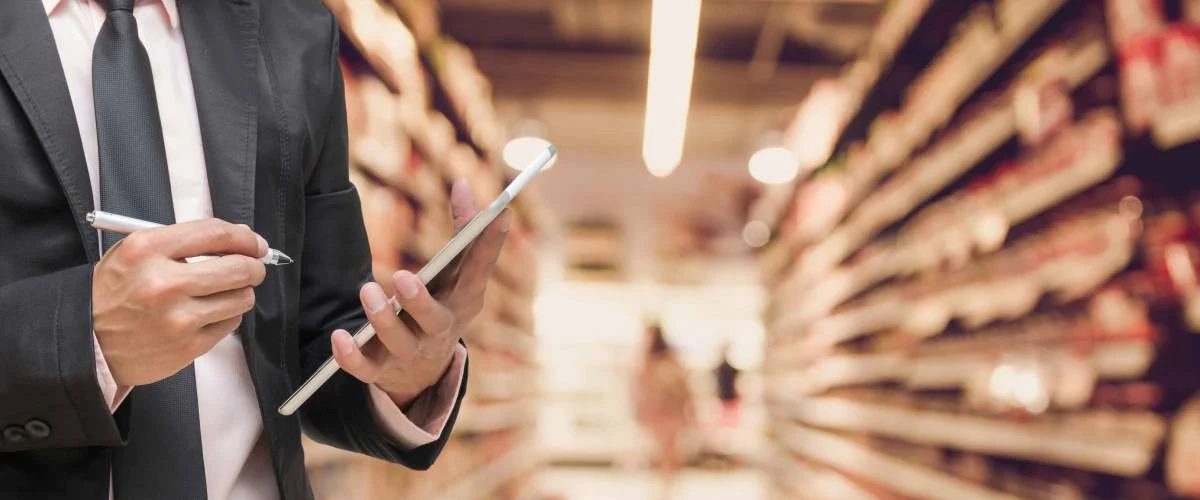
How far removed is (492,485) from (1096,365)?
4221 millimetres

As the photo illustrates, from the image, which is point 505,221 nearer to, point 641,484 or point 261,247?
point 261,247

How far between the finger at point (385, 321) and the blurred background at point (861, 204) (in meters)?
1.81

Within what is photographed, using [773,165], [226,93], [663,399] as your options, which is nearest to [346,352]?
[226,93]

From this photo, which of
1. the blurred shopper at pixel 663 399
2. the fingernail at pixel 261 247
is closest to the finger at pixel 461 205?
the fingernail at pixel 261 247

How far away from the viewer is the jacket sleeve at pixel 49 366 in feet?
2.09

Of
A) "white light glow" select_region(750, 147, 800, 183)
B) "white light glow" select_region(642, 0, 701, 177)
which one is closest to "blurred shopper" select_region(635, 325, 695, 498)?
"white light glow" select_region(750, 147, 800, 183)

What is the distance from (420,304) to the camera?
2.59ft

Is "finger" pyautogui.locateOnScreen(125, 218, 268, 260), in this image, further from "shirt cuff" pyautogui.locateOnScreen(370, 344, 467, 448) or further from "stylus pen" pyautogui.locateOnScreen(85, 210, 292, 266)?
"shirt cuff" pyautogui.locateOnScreen(370, 344, 467, 448)

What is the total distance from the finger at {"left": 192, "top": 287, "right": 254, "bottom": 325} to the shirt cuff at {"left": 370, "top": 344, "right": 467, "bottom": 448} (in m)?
0.29

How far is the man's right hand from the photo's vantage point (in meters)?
0.63

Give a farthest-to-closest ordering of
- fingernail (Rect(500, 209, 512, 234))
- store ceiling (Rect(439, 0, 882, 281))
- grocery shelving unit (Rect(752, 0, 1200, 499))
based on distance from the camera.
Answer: store ceiling (Rect(439, 0, 882, 281)), grocery shelving unit (Rect(752, 0, 1200, 499)), fingernail (Rect(500, 209, 512, 234))

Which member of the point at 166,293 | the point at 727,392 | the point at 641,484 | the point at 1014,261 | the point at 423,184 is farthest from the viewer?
the point at 727,392

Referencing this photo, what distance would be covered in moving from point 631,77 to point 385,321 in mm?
6982

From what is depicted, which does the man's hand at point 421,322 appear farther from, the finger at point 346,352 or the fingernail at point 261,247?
the fingernail at point 261,247
